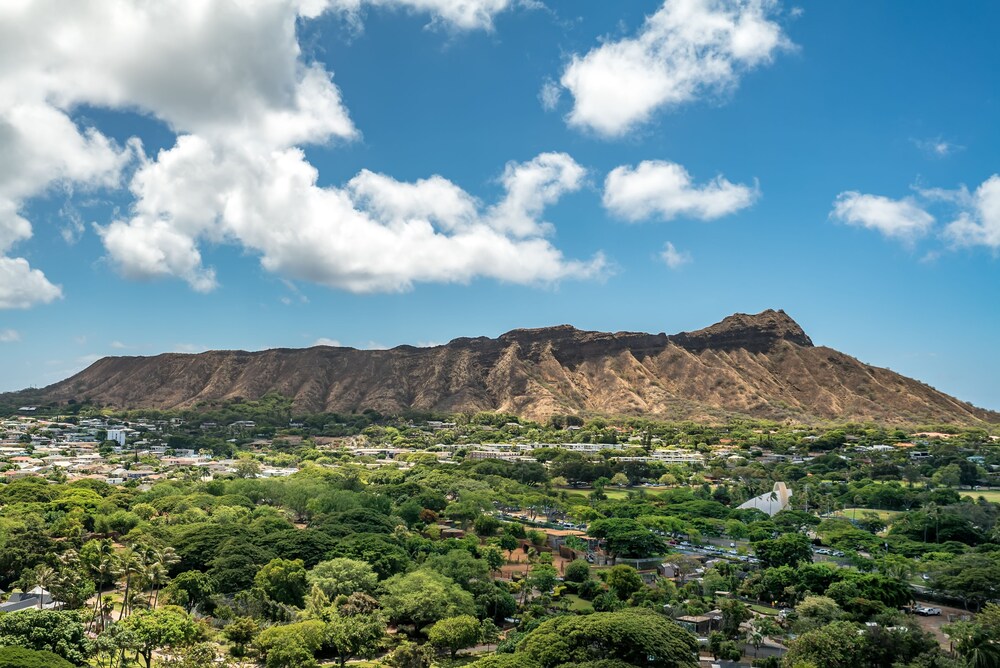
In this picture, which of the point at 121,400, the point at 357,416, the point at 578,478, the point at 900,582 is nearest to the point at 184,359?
the point at 121,400

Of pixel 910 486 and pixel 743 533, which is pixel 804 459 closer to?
pixel 910 486

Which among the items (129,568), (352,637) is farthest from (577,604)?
(129,568)

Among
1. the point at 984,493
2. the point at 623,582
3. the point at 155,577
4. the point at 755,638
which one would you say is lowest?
the point at 755,638

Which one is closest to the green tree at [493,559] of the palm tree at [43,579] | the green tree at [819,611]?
the green tree at [819,611]

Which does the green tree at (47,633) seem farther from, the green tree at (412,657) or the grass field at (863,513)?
the grass field at (863,513)

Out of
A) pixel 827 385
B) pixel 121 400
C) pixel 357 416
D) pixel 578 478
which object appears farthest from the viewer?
pixel 121 400

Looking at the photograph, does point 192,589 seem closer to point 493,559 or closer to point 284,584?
point 284,584
